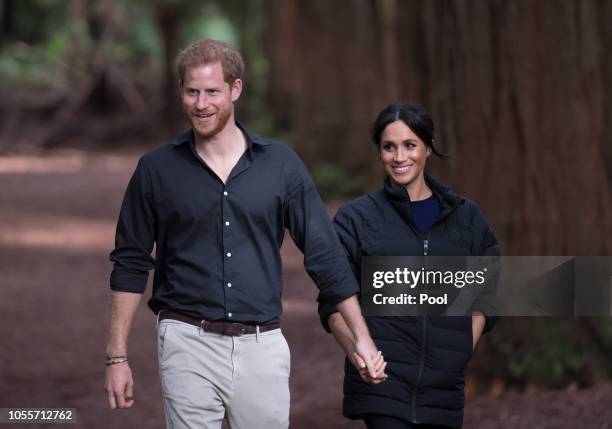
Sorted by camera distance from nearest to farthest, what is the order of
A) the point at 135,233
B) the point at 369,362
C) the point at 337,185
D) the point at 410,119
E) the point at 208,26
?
1. the point at 369,362
2. the point at 135,233
3. the point at 410,119
4. the point at 337,185
5. the point at 208,26

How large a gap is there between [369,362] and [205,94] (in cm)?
111

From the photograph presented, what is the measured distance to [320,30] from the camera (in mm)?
26906

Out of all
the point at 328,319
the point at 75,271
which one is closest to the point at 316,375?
the point at 328,319

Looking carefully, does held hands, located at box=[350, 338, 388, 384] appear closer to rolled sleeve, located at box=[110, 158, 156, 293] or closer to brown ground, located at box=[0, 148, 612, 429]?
rolled sleeve, located at box=[110, 158, 156, 293]

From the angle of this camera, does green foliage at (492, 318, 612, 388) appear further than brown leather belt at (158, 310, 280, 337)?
Yes

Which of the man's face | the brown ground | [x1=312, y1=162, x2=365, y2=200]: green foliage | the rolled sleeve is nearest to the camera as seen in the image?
the man's face

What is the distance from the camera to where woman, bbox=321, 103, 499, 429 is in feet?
15.5

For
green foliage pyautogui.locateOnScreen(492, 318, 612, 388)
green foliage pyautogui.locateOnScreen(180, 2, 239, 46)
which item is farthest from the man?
green foliage pyautogui.locateOnScreen(180, 2, 239, 46)

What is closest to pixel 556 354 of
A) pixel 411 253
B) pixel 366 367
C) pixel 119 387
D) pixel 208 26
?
pixel 411 253

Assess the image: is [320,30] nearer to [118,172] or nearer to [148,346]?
[118,172]

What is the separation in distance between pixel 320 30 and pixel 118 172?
751 centimetres

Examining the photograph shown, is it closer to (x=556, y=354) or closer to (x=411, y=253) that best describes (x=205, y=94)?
(x=411, y=253)

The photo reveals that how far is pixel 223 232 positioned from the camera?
4.70m

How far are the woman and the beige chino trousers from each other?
0.91 ft
